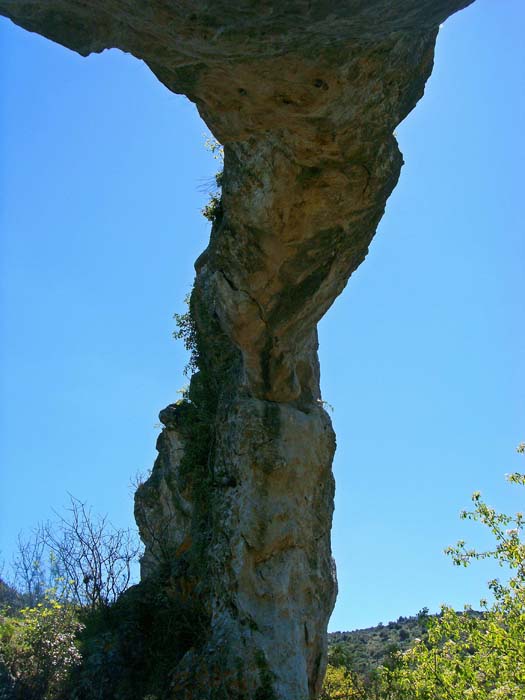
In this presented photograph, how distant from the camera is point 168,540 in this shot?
15.0m

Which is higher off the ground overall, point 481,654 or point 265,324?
point 265,324

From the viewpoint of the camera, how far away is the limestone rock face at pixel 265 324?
17.7 feet

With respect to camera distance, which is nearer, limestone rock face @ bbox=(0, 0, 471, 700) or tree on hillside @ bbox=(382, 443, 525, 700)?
limestone rock face @ bbox=(0, 0, 471, 700)

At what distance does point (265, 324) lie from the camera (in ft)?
39.4

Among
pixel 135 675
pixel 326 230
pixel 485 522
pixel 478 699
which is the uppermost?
pixel 326 230

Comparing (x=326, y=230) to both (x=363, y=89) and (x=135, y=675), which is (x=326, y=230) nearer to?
(x=363, y=89)

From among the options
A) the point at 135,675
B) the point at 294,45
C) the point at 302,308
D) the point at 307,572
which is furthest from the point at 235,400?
the point at 294,45

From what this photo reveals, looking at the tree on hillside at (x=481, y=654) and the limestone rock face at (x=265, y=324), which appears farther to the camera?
the tree on hillside at (x=481, y=654)

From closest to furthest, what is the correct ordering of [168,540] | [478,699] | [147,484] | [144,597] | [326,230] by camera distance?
[326,230], [144,597], [478,699], [168,540], [147,484]

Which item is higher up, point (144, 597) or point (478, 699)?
point (144, 597)

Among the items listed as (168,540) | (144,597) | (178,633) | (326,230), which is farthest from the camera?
(168,540)

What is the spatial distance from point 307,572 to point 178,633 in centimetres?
249

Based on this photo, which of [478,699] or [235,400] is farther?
[478,699]

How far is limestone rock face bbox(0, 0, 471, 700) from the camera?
17.7ft
